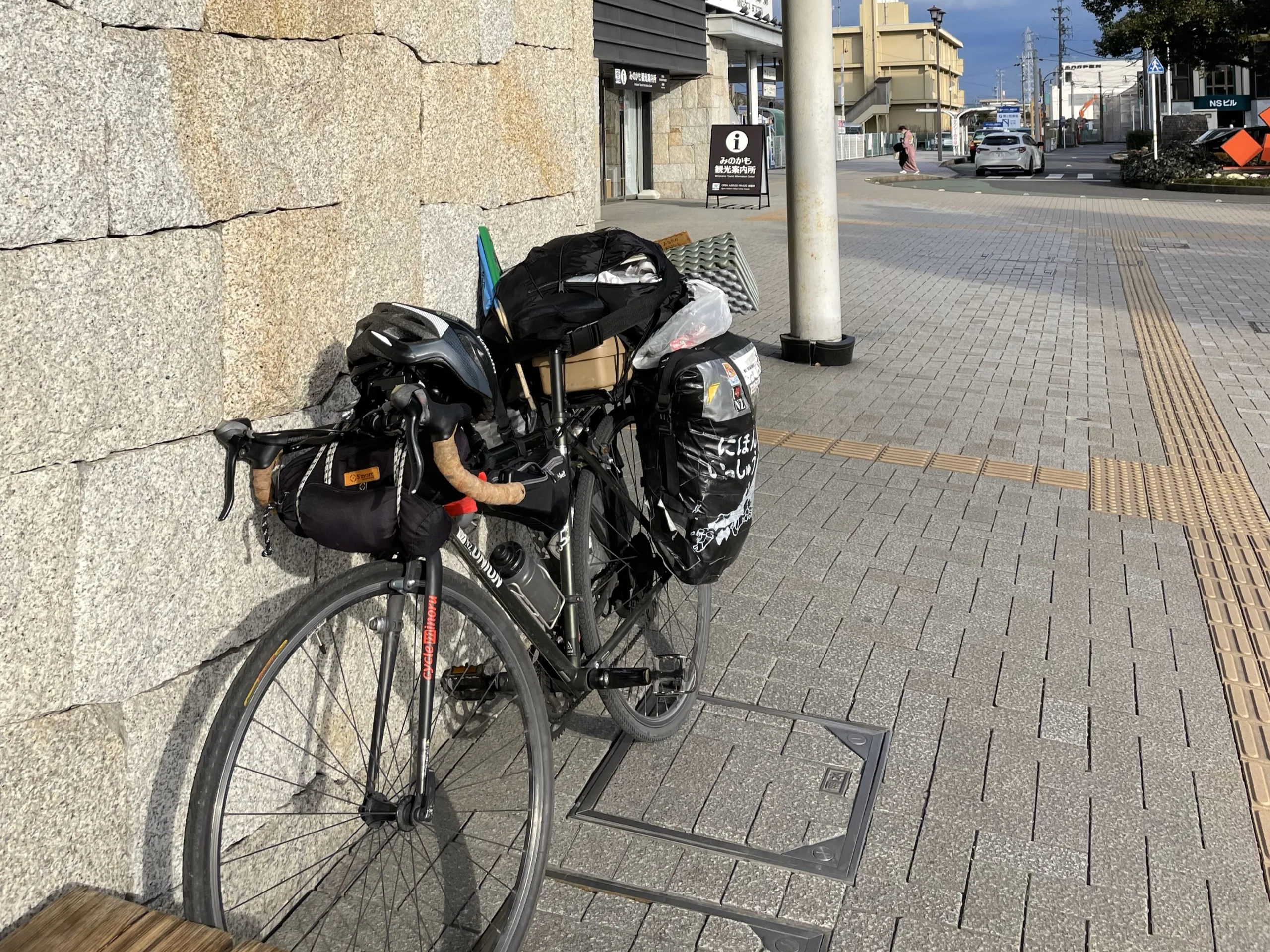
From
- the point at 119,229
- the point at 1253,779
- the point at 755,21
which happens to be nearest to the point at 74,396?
the point at 119,229

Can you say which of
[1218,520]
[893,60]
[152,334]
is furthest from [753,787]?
[893,60]

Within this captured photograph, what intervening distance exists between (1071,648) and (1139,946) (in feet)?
5.28

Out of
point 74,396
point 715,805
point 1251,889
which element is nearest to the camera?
point 74,396

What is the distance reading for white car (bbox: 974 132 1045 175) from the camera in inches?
1430

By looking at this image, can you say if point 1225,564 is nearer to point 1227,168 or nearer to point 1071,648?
point 1071,648

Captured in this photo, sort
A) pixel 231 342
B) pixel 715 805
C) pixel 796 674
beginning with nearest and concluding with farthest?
1. pixel 231 342
2. pixel 715 805
3. pixel 796 674

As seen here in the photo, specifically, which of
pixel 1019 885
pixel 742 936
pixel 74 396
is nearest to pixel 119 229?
pixel 74 396

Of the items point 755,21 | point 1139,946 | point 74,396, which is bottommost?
point 1139,946

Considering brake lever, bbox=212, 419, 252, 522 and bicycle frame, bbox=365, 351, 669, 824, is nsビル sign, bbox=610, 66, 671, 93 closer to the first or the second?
bicycle frame, bbox=365, 351, 669, 824

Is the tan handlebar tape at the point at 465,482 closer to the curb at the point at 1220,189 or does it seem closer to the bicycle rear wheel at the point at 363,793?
the bicycle rear wheel at the point at 363,793

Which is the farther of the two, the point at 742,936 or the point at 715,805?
the point at 715,805

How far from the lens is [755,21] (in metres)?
29.2

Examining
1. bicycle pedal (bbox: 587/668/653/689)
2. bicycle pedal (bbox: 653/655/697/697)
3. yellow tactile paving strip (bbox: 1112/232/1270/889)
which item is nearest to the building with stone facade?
yellow tactile paving strip (bbox: 1112/232/1270/889)

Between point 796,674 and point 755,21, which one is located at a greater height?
point 755,21
